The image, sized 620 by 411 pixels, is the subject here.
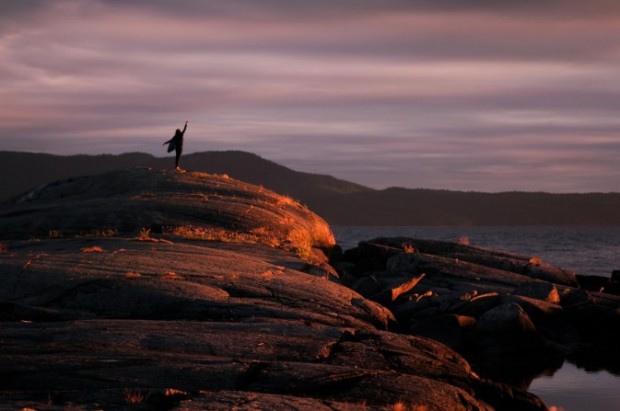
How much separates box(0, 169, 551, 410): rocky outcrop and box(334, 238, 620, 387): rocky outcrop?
0.60 m

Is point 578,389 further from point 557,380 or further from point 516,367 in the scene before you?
point 516,367

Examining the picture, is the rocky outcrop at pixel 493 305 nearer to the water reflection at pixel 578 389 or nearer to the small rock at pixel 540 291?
the small rock at pixel 540 291

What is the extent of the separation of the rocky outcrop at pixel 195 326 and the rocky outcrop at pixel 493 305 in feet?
1.95

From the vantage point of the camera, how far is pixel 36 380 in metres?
13.4

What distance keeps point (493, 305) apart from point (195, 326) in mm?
14073

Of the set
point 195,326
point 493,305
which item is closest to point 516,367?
point 493,305

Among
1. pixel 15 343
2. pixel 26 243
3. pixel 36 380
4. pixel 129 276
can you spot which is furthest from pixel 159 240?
pixel 36 380

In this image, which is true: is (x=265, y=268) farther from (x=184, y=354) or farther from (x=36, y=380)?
(x=36, y=380)

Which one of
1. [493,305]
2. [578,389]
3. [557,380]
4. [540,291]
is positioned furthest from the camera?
[540,291]

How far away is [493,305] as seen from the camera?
28.8m

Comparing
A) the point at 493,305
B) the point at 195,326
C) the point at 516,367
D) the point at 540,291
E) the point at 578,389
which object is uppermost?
the point at 540,291

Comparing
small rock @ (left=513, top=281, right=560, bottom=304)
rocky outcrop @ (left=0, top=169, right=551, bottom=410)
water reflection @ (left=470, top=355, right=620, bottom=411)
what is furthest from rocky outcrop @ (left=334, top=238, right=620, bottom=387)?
rocky outcrop @ (left=0, top=169, right=551, bottom=410)

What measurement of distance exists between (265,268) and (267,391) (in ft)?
37.3

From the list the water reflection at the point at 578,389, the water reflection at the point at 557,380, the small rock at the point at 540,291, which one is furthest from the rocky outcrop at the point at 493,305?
the water reflection at the point at 578,389
